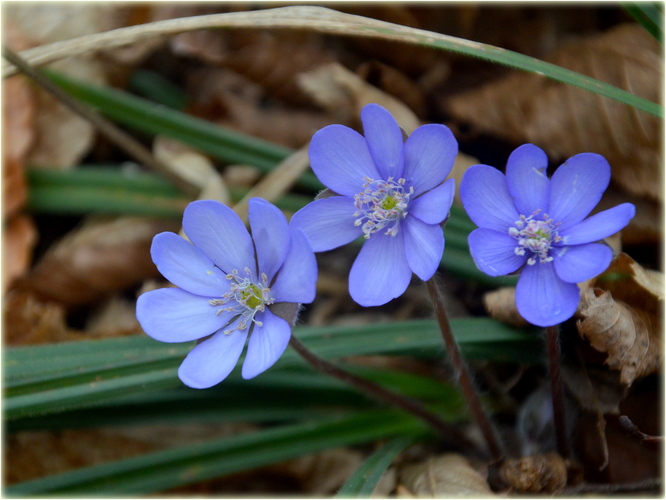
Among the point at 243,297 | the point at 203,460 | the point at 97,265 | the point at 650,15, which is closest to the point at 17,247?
the point at 97,265

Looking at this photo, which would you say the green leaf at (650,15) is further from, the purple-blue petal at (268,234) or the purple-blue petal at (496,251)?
the purple-blue petal at (268,234)

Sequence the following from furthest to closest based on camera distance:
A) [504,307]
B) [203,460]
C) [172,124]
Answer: [172,124], [203,460], [504,307]

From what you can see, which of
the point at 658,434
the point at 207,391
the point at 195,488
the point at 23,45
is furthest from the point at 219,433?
the point at 23,45

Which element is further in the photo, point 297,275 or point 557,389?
point 557,389

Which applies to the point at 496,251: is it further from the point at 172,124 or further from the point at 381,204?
the point at 172,124

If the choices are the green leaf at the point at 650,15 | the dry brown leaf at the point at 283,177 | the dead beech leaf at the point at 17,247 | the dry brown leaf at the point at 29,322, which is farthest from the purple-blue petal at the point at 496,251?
the dead beech leaf at the point at 17,247
